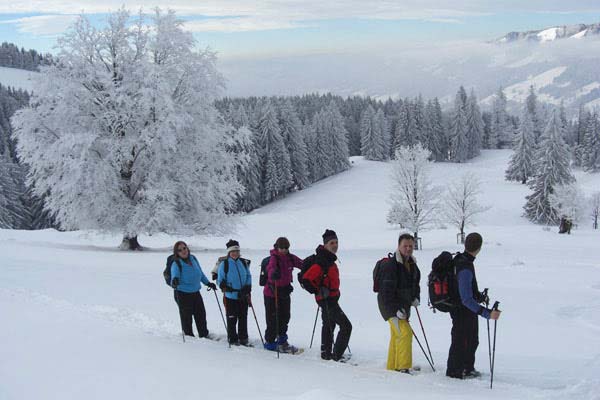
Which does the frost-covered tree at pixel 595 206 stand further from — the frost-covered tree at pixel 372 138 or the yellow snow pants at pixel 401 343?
the yellow snow pants at pixel 401 343

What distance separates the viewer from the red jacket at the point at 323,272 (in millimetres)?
7605

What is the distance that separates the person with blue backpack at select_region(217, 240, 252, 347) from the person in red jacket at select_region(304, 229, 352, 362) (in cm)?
155

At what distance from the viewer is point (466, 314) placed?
23.1ft

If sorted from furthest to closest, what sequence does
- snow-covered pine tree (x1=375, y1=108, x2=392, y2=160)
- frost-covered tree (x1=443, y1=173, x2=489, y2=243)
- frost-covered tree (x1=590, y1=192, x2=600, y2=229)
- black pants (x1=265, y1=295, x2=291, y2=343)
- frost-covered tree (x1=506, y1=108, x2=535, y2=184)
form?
snow-covered pine tree (x1=375, y1=108, x2=392, y2=160)
frost-covered tree (x1=506, y1=108, x2=535, y2=184)
frost-covered tree (x1=590, y1=192, x2=600, y2=229)
frost-covered tree (x1=443, y1=173, x2=489, y2=243)
black pants (x1=265, y1=295, x2=291, y2=343)

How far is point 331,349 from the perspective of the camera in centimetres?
822

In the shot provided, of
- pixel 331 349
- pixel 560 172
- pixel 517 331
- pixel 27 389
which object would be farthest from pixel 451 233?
pixel 27 389

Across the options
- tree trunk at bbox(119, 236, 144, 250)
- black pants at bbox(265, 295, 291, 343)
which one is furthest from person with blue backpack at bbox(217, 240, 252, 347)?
tree trunk at bbox(119, 236, 144, 250)

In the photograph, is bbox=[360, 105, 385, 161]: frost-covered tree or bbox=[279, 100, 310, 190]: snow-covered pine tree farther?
bbox=[360, 105, 385, 161]: frost-covered tree

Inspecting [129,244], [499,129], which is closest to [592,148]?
[499,129]

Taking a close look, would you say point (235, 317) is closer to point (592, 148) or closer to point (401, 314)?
point (401, 314)

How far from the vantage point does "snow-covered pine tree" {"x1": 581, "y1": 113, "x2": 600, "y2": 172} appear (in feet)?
281

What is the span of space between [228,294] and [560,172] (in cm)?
5936

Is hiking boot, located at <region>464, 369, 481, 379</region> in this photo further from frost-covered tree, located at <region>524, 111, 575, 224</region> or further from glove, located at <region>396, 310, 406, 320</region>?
frost-covered tree, located at <region>524, 111, 575, 224</region>

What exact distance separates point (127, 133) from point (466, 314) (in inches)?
708
